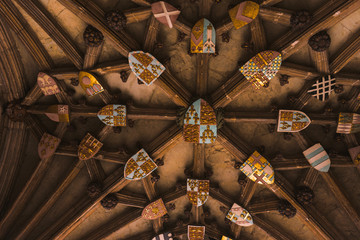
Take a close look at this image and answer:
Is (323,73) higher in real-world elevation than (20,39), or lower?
lower

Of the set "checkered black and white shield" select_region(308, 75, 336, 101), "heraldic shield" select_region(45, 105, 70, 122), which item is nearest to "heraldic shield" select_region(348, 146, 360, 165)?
"checkered black and white shield" select_region(308, 75, 336, 101)

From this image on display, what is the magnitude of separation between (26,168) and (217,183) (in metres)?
4.96

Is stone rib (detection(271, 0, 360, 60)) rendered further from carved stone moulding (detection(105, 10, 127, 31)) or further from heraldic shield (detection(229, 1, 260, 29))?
carved stone moulding (detection(105, 10, 127, 31))

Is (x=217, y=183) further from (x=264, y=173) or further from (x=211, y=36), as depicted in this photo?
(x=211, y=36)

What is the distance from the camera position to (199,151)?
Result: 26.0ft

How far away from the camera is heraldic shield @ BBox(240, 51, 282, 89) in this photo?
6633mm

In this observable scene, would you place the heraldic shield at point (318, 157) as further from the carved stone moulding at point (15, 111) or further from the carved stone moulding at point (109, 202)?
the carved stone moulding at point (15, 111)

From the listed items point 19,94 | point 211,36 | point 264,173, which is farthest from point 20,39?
point 264,173

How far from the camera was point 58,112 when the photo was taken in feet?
25.1

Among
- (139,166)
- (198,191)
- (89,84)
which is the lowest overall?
(198,191)

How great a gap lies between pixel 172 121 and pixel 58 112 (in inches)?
105

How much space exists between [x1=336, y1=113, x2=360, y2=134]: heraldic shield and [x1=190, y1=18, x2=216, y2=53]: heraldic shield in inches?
130

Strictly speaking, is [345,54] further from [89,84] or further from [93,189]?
[93,189]

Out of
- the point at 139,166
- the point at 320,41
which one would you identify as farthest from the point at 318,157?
the point at 139,166
